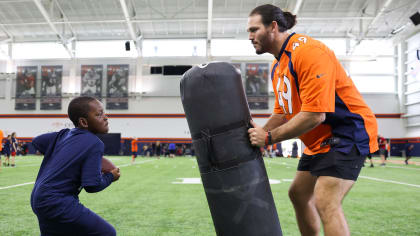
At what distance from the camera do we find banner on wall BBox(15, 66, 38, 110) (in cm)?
3209

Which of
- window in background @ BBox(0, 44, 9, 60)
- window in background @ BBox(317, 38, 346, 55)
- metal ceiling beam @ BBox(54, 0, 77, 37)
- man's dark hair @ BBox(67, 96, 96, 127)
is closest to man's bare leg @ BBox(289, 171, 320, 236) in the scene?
man's dark hair @ BBox(67, 96, 96, 127)

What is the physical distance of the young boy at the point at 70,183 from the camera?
210cm

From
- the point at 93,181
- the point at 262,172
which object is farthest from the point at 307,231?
the point at 93,181

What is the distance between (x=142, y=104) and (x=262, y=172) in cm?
3076

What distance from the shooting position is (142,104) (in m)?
32.3

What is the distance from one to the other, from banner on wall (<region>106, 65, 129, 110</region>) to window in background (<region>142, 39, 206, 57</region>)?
8.91 ft

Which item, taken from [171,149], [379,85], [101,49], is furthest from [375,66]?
[101,49]

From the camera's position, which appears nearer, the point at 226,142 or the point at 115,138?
the point at 226,142

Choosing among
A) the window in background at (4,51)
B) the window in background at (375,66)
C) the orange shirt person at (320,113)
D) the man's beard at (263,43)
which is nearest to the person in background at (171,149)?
the window in background at (375,66)

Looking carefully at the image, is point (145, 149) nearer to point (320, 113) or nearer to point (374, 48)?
point (374, 48)

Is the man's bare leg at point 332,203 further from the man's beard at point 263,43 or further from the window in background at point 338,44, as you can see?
the window in background at point 338,44

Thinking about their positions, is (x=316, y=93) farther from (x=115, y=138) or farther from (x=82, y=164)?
(x=115, y=138)

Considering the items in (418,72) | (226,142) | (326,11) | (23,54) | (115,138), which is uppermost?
(326,11)

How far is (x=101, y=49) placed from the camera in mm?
32469
